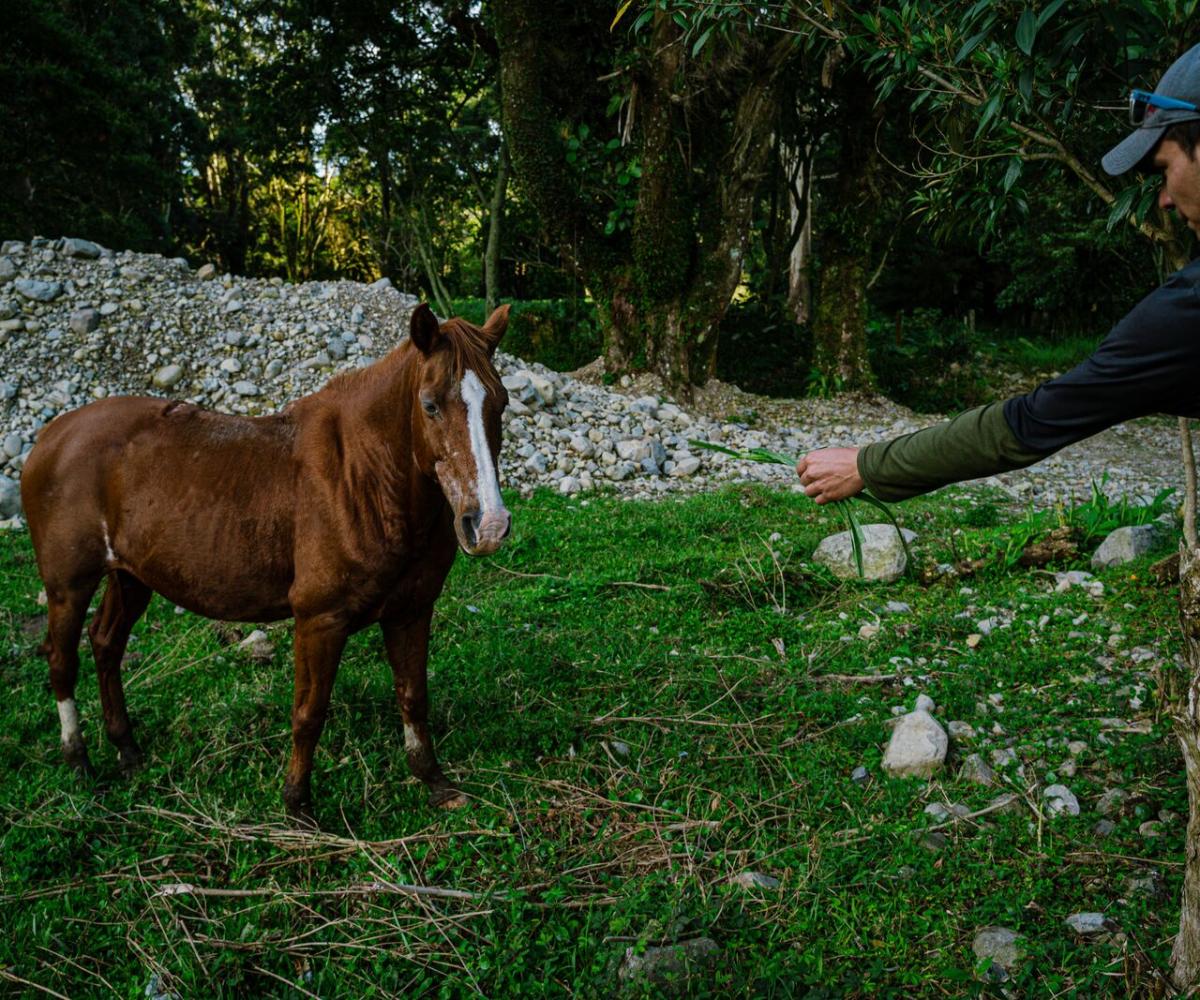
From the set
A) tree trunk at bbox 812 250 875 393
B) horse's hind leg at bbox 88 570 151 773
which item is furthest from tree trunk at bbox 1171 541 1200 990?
tree trunk at bbox 812 250 875 393

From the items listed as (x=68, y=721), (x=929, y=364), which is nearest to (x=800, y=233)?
(x=929, y=364)

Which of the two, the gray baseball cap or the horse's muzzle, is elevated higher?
the gray baseball cap

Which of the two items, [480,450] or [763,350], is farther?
[763,350]

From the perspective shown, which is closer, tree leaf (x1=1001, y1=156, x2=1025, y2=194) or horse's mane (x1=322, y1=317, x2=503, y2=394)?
horse's mane (x1=322, y1=317, x2=503, y2=394)

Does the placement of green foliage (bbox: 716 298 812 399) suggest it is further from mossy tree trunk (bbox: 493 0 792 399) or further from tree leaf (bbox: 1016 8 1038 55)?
tree leaf (bbox: 1016 8 1038 55)

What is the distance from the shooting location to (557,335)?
1552cm

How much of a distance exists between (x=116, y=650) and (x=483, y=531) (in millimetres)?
2282

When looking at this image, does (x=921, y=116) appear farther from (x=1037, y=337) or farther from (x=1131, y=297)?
(x=1037, y=337)

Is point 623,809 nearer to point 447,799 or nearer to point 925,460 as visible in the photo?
A: point 447,799

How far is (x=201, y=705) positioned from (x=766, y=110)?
999cm

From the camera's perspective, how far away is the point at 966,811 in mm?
3287

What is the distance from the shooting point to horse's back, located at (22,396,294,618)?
3.38 metres

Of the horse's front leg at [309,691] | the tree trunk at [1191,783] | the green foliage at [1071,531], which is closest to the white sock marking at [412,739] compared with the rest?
the horse's front leg at [309,691]

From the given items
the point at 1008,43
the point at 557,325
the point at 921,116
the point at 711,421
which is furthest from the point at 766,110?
the point at 1008,43
